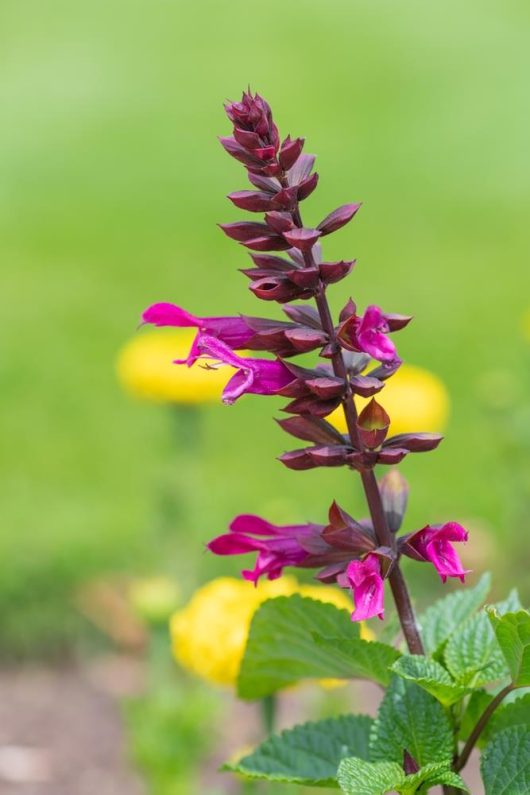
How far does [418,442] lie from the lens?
720 millimetres

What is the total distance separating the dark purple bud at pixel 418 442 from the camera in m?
0.72

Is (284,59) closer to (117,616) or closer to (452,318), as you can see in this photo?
(452,318)

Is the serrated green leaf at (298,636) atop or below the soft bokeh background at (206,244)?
below

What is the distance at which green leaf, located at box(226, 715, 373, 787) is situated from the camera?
80cm

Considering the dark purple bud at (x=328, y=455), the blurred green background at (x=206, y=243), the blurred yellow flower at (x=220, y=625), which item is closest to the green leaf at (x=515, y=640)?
the dark purple bud at (x=328, y=455)

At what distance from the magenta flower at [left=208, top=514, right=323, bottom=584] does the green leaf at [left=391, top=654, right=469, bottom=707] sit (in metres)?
0.09

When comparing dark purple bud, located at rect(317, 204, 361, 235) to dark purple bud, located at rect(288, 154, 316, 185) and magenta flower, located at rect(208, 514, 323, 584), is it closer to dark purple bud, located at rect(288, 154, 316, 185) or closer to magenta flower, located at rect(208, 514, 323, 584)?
dark purple bud, located at rect(288, 154, 316, 185)

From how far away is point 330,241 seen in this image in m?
5.45

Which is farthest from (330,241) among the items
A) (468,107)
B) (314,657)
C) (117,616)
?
(314,657)

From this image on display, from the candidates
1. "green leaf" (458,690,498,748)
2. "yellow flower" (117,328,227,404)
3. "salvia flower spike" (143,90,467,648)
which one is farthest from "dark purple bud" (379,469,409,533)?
"yellow flower" (117,328,227,404)

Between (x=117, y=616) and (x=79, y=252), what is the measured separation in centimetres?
287

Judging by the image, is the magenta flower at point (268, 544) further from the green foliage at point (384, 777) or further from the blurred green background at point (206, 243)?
the blurred green background at point (206, 243)

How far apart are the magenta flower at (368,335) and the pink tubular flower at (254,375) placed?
0.04m

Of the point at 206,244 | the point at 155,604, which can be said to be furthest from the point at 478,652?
the point at 206,244
